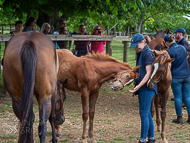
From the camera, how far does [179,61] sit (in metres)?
6.05

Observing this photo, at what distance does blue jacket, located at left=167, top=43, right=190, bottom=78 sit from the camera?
592 cm

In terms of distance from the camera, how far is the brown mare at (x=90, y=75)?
16.0 ft

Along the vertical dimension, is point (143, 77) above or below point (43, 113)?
above

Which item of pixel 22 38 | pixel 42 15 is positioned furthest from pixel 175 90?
pixel 42 15

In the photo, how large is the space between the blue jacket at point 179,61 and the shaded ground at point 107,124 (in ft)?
4.12

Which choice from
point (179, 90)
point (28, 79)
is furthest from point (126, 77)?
point (179, 90)

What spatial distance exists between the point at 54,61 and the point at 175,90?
→ 12.1 feet

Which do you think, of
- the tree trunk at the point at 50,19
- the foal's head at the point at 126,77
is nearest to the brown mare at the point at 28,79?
the foal's head at the point at 126,77

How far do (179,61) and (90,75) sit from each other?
2.42 meters

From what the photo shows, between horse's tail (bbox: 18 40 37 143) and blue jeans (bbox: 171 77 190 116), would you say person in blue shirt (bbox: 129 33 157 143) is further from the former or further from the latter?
blue jeans (bbox: 171 77 190 116)

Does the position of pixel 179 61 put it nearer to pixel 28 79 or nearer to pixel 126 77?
pixel 126 77

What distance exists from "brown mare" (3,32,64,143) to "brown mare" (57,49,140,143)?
1477 millimetres

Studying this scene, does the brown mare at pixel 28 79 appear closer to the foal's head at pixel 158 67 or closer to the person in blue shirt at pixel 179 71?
the foal's head at pixel 158 67

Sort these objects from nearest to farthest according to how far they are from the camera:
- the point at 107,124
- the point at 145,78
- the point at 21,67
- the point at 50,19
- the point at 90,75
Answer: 1. the point at 21,67
2. the point at 145,78
3. the point at 90,75
4. the point at 107,124
5. the point at 50,19
